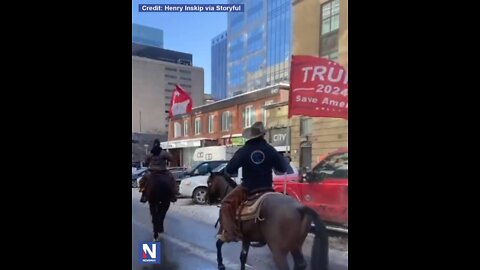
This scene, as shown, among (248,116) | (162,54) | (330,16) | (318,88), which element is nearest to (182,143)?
(248,116)

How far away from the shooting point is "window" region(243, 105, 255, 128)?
308cm

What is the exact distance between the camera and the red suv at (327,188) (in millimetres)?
3023

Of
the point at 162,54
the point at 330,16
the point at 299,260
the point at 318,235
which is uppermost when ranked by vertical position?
the point at 330,16

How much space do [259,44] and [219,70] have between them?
0.39 metres

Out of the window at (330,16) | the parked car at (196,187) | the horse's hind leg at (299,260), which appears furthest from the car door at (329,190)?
the window at (330,16)

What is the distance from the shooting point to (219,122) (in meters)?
3.18

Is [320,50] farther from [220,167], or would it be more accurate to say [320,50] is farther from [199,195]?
[199,195]

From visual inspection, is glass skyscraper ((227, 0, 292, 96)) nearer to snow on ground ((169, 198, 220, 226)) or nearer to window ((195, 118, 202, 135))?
window ((195, 118, 202, 135))

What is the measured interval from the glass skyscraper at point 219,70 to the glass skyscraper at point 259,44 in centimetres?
3

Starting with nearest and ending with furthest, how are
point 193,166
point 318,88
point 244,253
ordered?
point 318,88
point 244,253
point 193,166

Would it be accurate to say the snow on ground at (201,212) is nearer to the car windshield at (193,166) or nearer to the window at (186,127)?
the car windshield at (193,166)

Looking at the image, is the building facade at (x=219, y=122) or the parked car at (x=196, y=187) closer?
the building facade at (x=219, y=122)
